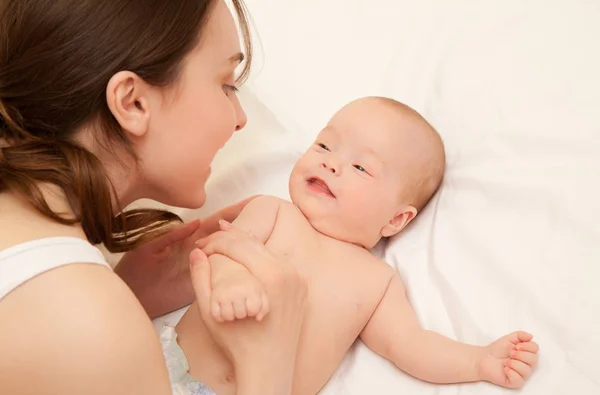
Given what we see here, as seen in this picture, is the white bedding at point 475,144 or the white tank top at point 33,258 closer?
the white tank top at point 33,258

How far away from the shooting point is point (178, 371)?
108cm

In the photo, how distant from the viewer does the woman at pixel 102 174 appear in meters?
0.78

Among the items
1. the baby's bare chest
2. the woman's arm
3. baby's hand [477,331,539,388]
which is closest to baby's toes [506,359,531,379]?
baby's hand [477,331,539,388]

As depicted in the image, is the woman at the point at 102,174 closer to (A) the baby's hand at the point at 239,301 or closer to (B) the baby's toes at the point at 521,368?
(A) the baby's hand at the point at 239,301

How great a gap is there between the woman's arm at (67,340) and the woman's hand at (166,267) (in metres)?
0.50

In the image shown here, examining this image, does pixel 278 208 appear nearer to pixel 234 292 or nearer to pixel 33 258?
pixel 234 292

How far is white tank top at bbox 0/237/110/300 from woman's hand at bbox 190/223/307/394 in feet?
0.77

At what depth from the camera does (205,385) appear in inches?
42.2

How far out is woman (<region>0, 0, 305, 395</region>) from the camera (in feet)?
2.55

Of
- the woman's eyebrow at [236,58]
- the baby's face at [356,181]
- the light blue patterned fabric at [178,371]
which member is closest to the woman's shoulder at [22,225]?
the light blue patterned fabric at [178,371]

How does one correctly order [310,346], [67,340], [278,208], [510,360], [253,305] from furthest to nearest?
[278,208] < [310,346] < [510,360] < [253,305] < [67,340]

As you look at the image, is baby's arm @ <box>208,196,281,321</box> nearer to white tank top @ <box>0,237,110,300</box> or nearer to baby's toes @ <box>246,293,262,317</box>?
baby's toes @ <box>246,293,262,317</box>

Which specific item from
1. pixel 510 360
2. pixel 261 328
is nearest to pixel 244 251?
pixel 261 328

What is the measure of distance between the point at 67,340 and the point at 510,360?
671 millimetres
